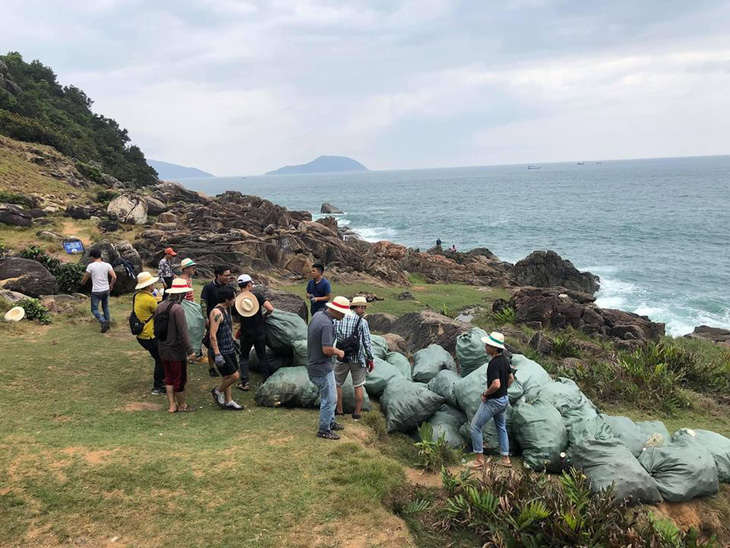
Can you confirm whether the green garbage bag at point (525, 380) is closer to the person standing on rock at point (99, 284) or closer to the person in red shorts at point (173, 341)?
the person in red shorts at point (173, 341)

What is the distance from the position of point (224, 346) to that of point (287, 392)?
114cm

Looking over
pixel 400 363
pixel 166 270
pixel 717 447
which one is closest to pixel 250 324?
pixel 400 363

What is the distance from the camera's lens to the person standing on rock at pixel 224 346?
6.72m

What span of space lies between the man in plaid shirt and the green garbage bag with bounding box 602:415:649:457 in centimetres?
348

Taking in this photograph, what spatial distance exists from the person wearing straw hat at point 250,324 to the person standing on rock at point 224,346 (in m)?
0.23

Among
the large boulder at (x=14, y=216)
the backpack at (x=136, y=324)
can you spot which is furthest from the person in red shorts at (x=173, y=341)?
the large boulder at (x=14, y=216)

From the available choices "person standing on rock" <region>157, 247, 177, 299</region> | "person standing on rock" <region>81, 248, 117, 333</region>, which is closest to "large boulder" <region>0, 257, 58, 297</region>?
"person standing on rock" <region>81, 248, 117, 333</region>

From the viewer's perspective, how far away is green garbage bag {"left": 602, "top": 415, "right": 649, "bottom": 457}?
21.6 ft

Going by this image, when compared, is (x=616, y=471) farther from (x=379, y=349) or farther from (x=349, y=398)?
(x=379, y=349)

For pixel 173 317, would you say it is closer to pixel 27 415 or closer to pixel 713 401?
pixel 27 415

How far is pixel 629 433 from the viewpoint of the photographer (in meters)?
6.80

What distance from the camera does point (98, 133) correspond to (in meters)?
55.2

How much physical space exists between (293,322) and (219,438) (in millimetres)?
2446

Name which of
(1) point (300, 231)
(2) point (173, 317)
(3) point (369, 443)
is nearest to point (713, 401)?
(3) point (369, 443)
